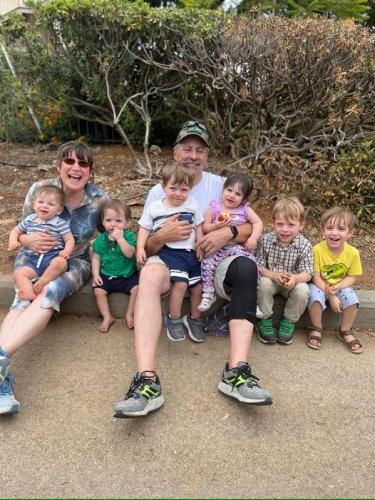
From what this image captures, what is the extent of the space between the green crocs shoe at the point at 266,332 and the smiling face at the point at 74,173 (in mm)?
1644

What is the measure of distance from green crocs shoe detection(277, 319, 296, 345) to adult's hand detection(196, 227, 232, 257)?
2.39 ft

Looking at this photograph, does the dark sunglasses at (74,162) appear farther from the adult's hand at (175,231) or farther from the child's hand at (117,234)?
the adult's hand at (175,231)

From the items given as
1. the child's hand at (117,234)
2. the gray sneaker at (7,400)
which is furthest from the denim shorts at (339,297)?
the gray sneaker at (7,400)

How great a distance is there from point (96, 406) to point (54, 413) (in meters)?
0.23

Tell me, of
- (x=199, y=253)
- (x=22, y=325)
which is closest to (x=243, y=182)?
(x=199, y=253)

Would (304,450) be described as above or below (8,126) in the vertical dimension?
below

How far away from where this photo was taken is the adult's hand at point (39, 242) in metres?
3.13

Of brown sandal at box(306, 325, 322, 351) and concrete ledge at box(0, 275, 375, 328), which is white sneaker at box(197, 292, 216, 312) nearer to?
concrete ledge at box(0, 275, 375, 328)

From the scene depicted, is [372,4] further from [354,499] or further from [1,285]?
[354,499]

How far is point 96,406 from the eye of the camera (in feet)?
8.62

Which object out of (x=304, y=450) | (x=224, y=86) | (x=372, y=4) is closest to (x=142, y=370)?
(x=304, y=450)

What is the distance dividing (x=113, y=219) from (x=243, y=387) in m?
1.50

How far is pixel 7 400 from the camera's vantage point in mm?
2469

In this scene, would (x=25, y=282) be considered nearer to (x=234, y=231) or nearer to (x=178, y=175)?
(x=178, y=175)
